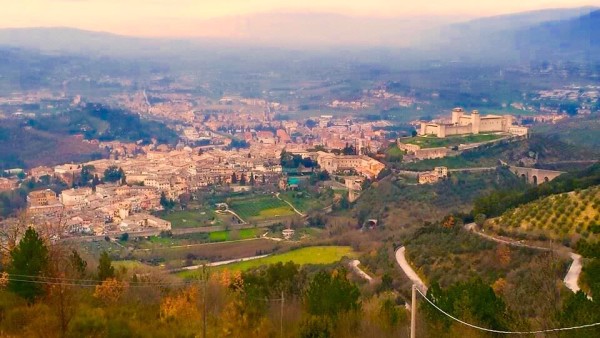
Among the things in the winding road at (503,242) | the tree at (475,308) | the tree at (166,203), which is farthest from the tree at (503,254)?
the tree at (166,203)

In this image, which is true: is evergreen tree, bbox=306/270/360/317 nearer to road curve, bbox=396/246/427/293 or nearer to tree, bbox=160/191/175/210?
road curve, bbox=396/246/427/293

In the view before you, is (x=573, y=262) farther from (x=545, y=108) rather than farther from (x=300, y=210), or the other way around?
(x=545, y=108)

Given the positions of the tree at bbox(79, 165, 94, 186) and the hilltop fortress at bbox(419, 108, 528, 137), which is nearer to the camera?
the hilltop fortress at bbox(419, 108, 528, 137)

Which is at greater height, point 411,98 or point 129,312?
point 129,312

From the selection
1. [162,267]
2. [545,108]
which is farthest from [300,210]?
[545,108]

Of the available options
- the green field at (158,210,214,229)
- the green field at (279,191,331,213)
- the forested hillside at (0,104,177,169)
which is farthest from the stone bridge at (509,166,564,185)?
the forested hillside at (0,104,177,169)

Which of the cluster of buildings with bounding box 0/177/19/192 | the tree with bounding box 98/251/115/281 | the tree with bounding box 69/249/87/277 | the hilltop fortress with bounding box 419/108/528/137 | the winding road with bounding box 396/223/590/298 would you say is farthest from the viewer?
the hilltop fortress with bounding box 419/108/528/137
